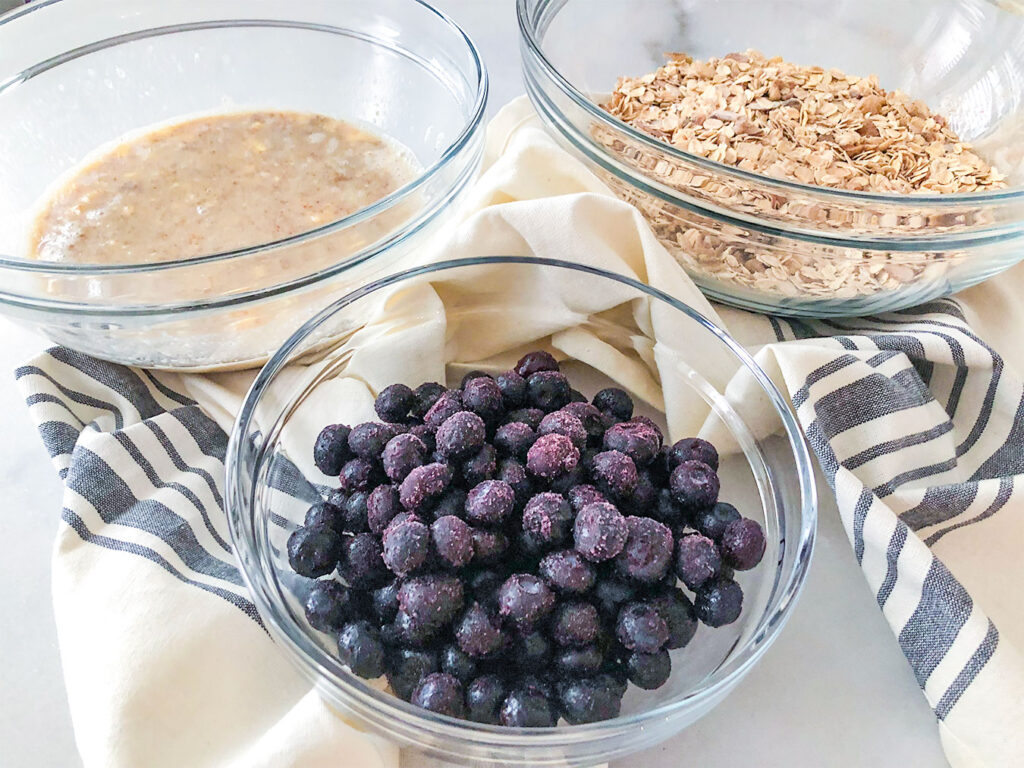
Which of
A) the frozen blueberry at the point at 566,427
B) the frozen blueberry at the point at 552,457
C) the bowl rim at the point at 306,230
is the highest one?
the bowl rim at the point at 306,230

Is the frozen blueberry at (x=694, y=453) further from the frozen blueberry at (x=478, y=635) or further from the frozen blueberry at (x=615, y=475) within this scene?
the frozen blueberry at (x=478, y=635)

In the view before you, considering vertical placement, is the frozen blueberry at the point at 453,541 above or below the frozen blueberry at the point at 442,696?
above

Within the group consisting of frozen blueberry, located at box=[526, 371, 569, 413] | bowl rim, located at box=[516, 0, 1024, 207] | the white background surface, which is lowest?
the white background surface

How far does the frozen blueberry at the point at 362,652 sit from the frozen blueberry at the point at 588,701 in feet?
0.53

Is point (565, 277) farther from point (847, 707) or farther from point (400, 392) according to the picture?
point (847, 707)

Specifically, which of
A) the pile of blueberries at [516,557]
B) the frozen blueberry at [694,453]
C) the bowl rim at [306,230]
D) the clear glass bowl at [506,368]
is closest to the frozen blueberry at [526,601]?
the pile of blueberries at [516,557]

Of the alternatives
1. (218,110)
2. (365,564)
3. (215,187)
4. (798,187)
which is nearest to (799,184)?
(798,187)

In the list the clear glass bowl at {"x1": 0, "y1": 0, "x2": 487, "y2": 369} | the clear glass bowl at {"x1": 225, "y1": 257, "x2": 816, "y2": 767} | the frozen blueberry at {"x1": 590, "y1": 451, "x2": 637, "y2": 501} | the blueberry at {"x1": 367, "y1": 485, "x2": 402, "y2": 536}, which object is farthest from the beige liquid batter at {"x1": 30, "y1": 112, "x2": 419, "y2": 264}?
the frozen blueberry at {"x1": 590, "y1": 451, "x2": 637, "y2": 501}

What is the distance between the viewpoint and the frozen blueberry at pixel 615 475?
2.78 ft

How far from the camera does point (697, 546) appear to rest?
0.81 m

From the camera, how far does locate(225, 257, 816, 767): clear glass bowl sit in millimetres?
784

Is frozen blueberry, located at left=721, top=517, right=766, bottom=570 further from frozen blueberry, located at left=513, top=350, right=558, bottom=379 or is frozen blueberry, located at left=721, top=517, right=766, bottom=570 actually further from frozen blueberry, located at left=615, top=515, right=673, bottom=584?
frozen blueberry, located at left=513, top=350, right=558, bottom=379

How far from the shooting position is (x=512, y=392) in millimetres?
962

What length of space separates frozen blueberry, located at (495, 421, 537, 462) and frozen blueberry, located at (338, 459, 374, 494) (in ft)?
0.44
